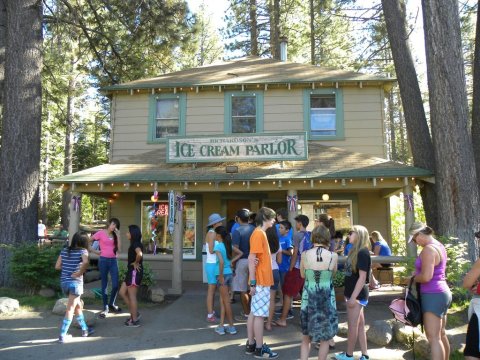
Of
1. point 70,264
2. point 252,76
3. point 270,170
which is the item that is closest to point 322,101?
point 252,76

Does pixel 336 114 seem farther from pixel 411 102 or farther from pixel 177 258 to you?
pixel 177 258

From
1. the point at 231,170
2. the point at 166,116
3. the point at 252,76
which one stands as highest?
the point at 252,76

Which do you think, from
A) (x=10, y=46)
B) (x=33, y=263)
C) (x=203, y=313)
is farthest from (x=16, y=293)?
(x=10, y=46)

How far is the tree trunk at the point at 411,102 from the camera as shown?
9.16 m

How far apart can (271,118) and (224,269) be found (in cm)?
645

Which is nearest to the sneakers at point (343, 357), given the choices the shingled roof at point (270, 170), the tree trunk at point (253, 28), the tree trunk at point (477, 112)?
the shingled roof at point (270, 170)

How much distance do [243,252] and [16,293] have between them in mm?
5683

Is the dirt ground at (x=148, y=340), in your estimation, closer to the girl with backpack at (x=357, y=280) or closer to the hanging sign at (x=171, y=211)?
the girl with backpack at (x=357, y=280)

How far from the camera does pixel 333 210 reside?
1160 centimetres

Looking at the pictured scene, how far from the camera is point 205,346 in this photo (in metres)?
5.73

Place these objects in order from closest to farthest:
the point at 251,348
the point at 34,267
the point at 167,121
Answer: the point at 251,348 → the point at 34,267 → the point at 167,121

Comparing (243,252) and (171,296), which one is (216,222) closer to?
(243,252)

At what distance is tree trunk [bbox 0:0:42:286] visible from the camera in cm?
989

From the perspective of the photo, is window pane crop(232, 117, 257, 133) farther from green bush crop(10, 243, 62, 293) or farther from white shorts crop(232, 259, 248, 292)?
white shorts crop(232, 259, 248, 292)
